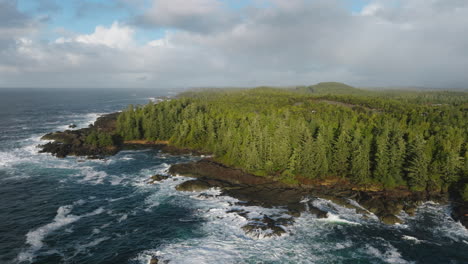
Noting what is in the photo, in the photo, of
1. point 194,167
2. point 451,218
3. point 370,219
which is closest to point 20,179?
point 194,167

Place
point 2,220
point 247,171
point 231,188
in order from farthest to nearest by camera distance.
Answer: point 247,171 < point 231,188 < point 2,220

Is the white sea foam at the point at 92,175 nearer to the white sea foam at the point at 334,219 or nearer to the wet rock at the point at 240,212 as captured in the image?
the wet rock at the point at 240,212

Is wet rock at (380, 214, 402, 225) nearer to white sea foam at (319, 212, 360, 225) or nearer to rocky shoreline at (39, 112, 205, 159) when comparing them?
white sea foam at (319, 212, 360, 225)

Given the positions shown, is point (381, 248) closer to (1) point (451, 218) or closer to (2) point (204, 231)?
(1) point (451, 218)

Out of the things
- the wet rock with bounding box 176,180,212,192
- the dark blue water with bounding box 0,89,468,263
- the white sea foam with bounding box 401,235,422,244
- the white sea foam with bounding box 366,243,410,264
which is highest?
the wet rock with bounding box 176,180,212,192

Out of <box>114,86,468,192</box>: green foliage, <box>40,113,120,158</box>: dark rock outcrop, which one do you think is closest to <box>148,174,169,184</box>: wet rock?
<box>114,86,468,192</box>: green foliage

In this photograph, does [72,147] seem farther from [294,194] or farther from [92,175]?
[294,194]
